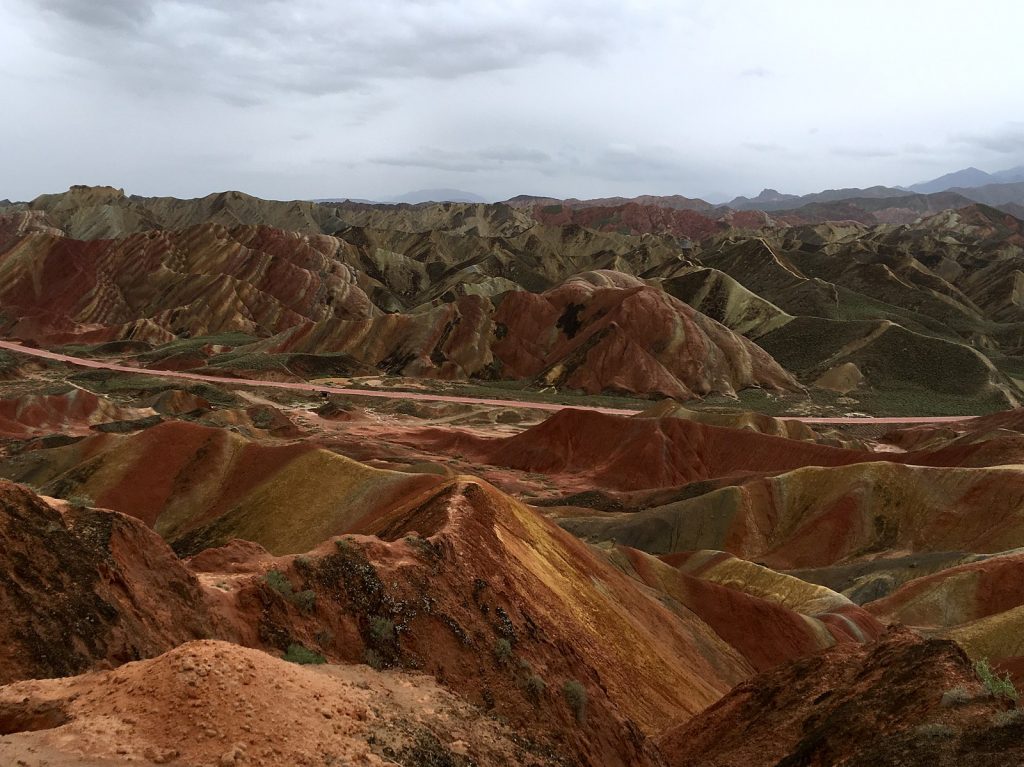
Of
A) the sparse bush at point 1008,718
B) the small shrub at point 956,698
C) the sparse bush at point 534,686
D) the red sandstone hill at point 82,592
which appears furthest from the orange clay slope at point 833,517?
the sparse bush at point 1008,718

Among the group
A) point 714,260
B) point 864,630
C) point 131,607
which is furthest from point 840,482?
point 714,260

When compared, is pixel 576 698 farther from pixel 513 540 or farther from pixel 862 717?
pixel 513 540

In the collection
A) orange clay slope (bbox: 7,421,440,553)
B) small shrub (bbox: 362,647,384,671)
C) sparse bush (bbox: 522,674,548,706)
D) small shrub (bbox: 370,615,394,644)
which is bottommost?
orange clay slope (bbox: 7,421,440,553)

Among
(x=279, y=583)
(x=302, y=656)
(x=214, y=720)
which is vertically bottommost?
(x=302, y=656)

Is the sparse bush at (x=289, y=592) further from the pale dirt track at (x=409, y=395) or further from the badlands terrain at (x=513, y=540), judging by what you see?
the pale dirt track at (x=409, y=395)

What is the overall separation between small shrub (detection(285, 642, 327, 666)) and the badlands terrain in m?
0.37

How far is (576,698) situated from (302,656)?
5.56 m

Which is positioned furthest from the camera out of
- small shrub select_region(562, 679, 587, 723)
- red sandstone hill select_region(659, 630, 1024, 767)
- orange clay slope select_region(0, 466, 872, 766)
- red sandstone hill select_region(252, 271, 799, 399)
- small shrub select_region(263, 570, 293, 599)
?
red sandstone hill select_region(252, 271, 799, 399)

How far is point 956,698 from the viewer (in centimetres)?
1253

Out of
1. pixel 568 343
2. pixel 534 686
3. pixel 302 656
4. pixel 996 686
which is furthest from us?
pixel 568 343

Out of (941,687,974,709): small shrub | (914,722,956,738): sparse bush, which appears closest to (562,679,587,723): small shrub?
(914,722,956,738): sparse bush

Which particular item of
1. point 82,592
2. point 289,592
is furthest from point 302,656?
point 82,592

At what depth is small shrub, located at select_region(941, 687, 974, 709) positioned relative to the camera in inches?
490

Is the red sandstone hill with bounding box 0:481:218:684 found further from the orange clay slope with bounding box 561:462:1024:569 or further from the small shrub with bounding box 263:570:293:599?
the orange clay slope with bounding box 561:462:1024:569
